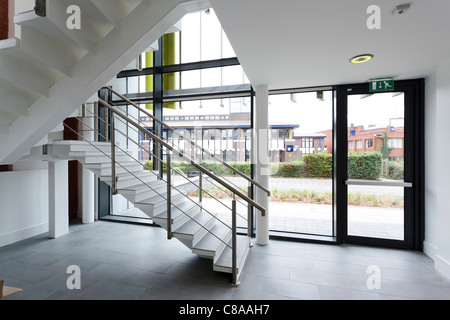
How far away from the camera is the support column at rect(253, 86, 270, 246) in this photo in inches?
126

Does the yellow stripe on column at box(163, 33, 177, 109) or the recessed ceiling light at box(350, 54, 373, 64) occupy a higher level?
the yellow stripe on column at box(163, 33, 177, 109)

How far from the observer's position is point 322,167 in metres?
3.43

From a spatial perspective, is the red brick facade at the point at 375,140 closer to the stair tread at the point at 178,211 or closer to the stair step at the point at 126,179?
the stair tread at the point at 178,211

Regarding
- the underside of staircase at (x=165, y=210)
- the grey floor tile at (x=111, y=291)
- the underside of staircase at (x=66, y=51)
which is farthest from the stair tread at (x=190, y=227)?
the underside of staircase at (x=66, y=51)

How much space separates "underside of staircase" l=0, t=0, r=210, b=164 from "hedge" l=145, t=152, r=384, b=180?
183 cm

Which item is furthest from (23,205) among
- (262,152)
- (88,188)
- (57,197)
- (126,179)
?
(262,152)

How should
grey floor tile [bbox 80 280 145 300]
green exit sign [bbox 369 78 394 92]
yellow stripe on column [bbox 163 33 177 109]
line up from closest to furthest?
grey floor tile [bbox 80 280 145 300] < green exit sign [bbox 369 78 394 92] < yellow stripe on column [bbox 163 33 177 109]

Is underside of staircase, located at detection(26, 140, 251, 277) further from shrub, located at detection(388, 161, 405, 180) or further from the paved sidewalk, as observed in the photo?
shrub, located at detection(388, 161, 405, 180)

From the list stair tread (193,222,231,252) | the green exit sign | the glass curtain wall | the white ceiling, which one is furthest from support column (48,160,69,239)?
the green exit sign

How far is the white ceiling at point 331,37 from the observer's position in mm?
1483

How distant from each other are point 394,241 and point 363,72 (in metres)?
2.42

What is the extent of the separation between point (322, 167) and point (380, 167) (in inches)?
31.0

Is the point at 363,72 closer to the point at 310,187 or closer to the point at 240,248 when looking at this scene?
the point at 310,187

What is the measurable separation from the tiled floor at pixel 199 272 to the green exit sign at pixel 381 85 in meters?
2.25
